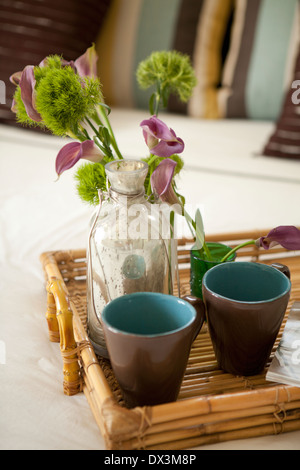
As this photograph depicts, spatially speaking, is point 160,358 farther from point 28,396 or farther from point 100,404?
point 28,396

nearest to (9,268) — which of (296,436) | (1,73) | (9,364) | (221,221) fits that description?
(9,364)

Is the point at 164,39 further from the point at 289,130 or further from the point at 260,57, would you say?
the point at 289,130

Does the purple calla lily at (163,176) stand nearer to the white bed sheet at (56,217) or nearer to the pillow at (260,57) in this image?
the white bed sheet at (56,217)

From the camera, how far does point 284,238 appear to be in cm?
56

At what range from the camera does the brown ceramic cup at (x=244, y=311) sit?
515mm

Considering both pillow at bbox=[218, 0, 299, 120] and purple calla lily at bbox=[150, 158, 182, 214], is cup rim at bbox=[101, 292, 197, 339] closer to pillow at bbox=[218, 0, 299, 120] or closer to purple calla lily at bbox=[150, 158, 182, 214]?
purple calla lily at bbox=[150, 158, 182, 214]

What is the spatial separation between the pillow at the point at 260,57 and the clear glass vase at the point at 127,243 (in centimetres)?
105

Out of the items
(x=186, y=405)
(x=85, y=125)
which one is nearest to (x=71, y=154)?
(x=85, y=125)

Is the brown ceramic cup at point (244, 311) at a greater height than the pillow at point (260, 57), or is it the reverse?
the pillow at point (260, 57)

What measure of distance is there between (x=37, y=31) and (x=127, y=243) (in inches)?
46.1

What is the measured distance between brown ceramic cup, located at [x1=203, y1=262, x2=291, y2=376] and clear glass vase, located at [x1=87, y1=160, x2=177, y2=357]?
0.19 feet

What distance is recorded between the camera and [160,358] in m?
0.47

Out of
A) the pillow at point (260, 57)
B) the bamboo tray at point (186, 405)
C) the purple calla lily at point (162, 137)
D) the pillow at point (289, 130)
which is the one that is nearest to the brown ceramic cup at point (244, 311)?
the bamboo tray at point (186, 405)

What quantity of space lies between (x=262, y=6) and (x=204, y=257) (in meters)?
1.12
